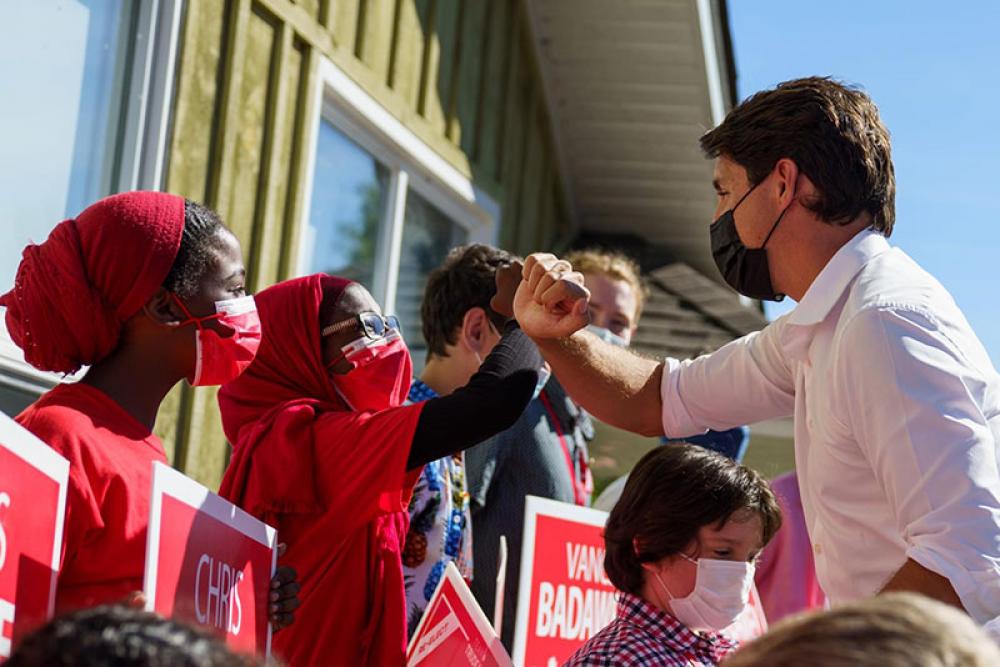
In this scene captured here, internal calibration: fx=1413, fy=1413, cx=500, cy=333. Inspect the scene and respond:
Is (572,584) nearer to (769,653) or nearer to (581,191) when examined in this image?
(769,653)

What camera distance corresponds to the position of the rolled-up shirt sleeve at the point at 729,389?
3.59 meters

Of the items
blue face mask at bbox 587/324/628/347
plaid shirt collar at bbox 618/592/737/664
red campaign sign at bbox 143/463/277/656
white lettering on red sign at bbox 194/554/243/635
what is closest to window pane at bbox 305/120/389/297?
blue face mask at bbox 587/324/628/347

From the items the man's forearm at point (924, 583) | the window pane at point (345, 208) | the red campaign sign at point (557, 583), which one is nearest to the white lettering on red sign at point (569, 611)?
the red campaign sign at point (557, 583)

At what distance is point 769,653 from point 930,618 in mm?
142

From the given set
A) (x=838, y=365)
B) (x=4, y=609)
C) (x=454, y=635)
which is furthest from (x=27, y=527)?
(x=838, y=365)

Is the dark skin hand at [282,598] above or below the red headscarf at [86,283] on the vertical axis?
below

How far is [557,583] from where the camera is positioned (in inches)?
170

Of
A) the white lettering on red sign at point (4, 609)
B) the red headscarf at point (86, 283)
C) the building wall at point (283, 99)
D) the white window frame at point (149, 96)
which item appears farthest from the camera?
the building wall at point (283, 99)

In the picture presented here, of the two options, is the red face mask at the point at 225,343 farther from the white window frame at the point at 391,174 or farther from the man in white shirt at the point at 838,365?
the white window frame at the point at 391,174

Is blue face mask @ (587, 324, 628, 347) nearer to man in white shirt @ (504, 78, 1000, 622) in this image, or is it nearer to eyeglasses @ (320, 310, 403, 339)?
man in white shirt @ (504, 78, 1000, 622)

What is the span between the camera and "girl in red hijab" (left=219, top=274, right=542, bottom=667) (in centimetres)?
321

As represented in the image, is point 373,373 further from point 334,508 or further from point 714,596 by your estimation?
point 714,596

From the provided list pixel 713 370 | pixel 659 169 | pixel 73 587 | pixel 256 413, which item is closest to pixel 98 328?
pixel 73 587

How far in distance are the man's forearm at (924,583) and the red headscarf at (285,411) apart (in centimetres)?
111
